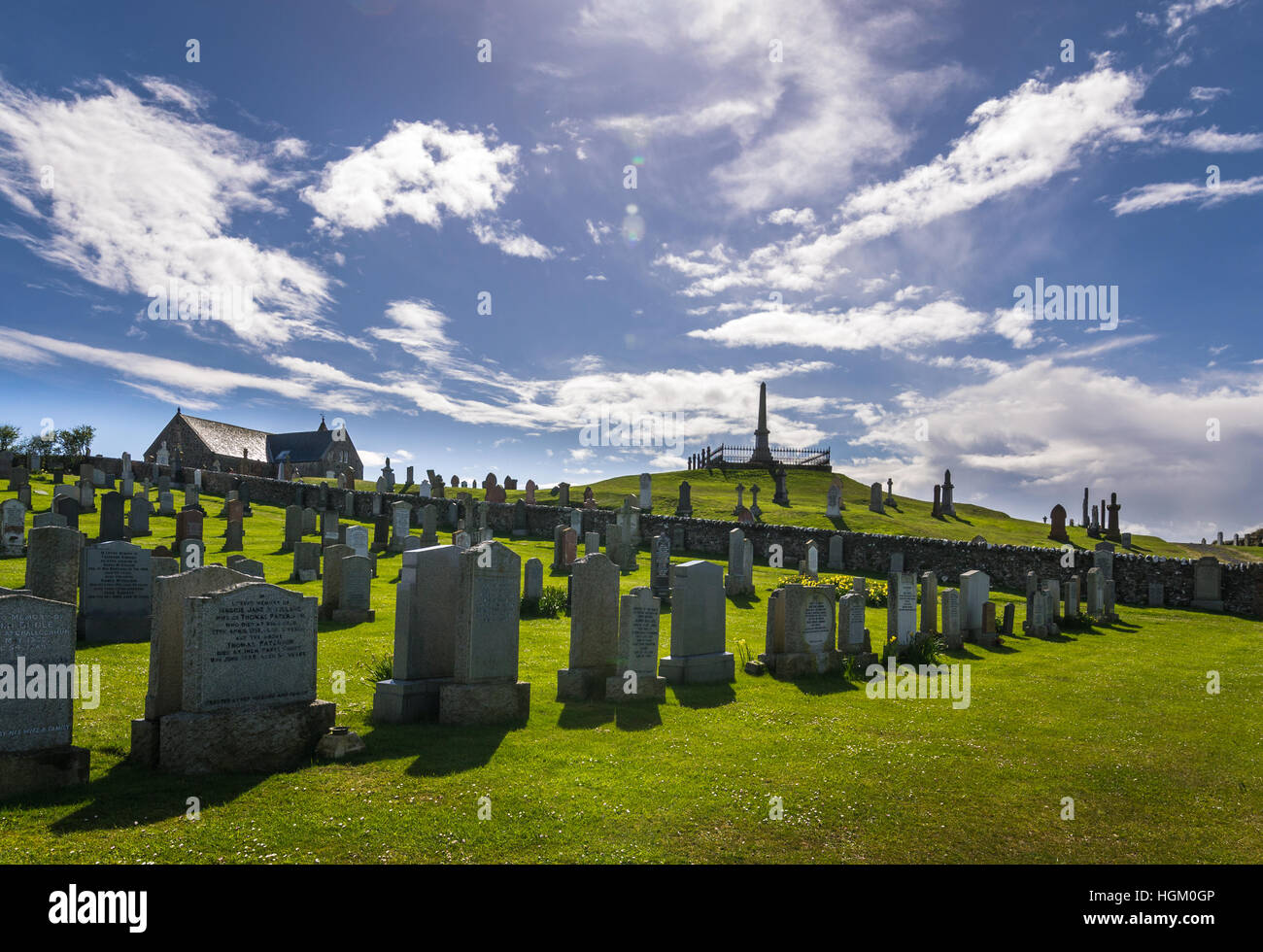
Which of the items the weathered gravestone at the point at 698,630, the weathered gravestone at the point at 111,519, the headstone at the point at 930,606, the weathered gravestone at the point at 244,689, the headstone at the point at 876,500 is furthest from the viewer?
the headstone at the point at 876,500

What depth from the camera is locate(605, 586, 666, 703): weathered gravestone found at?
9.16m

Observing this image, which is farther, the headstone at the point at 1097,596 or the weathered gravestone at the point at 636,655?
the headstone at the point at 1097,596

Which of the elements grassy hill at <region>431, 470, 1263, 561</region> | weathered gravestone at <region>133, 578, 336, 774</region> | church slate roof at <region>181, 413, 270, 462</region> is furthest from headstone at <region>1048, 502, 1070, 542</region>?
church slate roof at <region>181, 413, 270, 462</region>

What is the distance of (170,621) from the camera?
6.59 m

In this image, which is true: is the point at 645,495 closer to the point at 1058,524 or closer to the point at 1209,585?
the point at 1058,524

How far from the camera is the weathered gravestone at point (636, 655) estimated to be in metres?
9.16

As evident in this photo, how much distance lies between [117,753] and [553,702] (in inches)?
183

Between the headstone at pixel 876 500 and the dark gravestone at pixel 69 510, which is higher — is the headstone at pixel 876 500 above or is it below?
above

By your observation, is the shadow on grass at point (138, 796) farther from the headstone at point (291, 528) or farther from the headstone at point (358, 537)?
the headstone at point (291, 528)

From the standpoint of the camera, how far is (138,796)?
5465 millimetres

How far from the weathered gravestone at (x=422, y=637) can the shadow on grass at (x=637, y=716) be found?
219 centimetres

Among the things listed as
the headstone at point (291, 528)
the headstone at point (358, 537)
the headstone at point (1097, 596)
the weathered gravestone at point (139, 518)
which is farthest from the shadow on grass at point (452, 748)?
the weathered gravestone at point (139, 518)

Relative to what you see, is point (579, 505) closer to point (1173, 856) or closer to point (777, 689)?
point (777, 689)

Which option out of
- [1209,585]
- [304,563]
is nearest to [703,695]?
[304,563]
